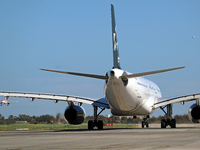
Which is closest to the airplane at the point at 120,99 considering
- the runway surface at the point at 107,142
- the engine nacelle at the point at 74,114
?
the engine nacelle at the point at 74,114

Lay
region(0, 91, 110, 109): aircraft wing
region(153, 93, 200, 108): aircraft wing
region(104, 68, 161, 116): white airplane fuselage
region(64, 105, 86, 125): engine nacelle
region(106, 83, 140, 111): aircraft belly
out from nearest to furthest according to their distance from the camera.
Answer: region(104, 68, 161, 116): white airplane fuselage → region(106, 83, 140, 111): aircraft belly → region(0, 91, 110, 109): aircraft wing → region(153, 93, 200, 108): aircraft wing → region(64, 105, 86, 125): engine nacelle

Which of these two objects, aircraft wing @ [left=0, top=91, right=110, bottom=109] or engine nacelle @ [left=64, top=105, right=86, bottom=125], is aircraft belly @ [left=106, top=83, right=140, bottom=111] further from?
engine nacelle @ [left=64, top=105, right=86, bottom=125]

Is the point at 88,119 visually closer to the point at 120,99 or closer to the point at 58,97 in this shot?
the point at 58,97

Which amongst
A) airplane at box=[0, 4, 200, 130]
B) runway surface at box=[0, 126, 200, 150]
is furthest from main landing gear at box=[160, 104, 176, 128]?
runway surface at box=[0, 126, 200, 150]

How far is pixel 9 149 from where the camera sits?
13.0 meters

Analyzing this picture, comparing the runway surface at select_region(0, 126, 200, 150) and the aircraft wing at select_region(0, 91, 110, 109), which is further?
the aircraft wing at select_region(0, 91, 110, 109)

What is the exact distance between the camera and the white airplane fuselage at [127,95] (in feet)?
94.3

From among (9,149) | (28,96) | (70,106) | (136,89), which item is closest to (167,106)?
(136,89)

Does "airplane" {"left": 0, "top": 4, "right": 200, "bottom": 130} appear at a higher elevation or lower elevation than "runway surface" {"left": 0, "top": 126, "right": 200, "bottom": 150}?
higher

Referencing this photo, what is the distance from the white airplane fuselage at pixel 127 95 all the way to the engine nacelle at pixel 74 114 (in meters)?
2.82

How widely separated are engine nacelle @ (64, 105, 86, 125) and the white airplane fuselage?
282 cm

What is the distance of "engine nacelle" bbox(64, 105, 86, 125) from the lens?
3466cm

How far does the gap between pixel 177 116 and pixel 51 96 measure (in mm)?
26315

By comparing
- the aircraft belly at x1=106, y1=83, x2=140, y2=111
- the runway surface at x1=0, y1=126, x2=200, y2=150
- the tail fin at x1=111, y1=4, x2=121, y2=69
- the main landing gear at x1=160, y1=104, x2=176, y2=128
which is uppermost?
the tail fin at x1=111, y1=4, x2=121, y2=69
